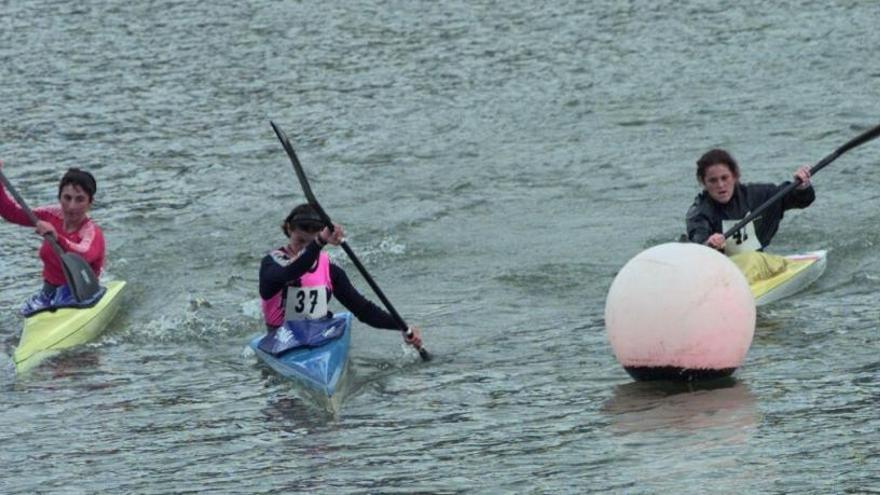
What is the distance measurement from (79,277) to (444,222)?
4.34 meters

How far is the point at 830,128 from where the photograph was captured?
19.1 metres

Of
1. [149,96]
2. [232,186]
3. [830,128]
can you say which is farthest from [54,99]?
[830,128]

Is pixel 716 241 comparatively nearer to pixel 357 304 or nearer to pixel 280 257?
pixel 357 304

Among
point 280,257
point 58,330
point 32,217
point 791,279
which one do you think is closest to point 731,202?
point 791,279

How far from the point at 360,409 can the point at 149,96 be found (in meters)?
13.2

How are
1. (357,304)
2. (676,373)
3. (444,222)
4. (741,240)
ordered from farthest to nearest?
(444,222), (741,240), (357,304), (676,373)

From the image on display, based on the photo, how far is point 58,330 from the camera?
40.8ft

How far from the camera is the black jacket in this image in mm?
12398

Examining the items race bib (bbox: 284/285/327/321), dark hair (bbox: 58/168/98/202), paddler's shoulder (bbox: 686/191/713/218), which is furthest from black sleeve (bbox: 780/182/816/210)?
dark hair (bbox: 58/168/98/202)

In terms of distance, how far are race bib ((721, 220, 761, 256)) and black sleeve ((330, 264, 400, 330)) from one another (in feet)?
8.36

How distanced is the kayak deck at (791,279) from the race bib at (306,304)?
295 centimetres

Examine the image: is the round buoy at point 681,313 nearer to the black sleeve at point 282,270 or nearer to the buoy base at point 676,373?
the buoy base at point 676,373

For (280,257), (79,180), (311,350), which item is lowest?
(311,350)

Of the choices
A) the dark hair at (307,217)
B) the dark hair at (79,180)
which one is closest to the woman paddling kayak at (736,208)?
the dark hair at (307,217)
